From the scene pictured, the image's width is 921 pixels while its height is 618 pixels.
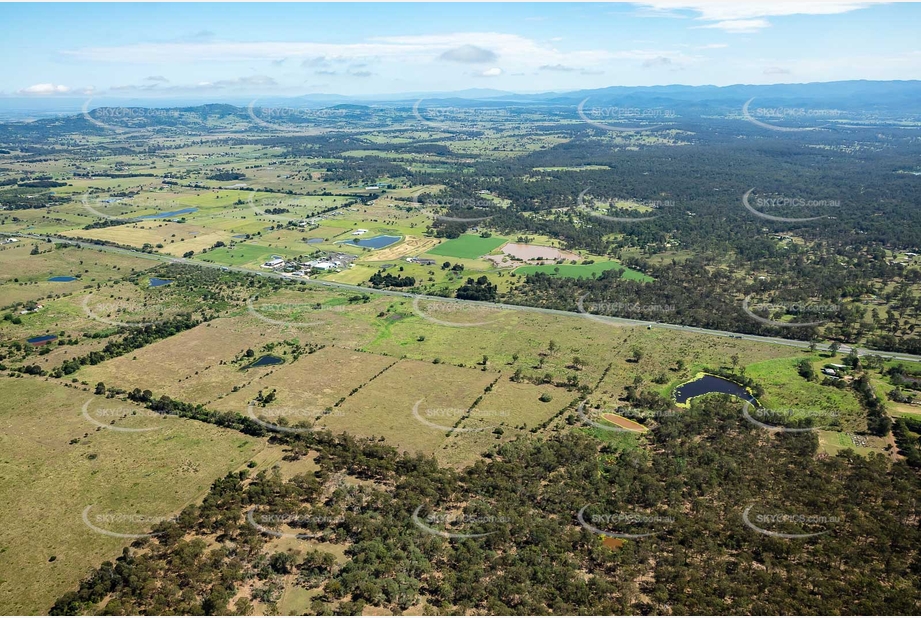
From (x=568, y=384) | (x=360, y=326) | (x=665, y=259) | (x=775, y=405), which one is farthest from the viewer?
(x=665, y=259)

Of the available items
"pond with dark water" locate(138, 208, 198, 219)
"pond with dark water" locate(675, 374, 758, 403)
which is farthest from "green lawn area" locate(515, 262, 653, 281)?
"pond with dark water" locate(138, 208, 198, 219)

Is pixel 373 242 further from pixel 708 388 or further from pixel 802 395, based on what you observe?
pixel 802 395

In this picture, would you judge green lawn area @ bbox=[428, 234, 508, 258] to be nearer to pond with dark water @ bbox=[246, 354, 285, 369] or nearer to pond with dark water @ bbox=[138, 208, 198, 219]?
pond with dark water @ bbox=[246, 354, 285, 369]

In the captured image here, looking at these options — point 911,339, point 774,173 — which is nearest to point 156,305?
point 911,339

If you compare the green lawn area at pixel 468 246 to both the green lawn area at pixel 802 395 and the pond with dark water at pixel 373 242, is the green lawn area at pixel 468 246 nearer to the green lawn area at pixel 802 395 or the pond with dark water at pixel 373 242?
the pond with dark water at pixel 373 242

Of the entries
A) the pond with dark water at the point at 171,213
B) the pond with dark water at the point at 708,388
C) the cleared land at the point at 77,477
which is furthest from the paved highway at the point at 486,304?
the cleared land at the point at 77,477

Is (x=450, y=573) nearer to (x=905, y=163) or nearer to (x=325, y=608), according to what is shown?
(x=325, y=608)
